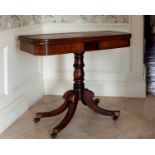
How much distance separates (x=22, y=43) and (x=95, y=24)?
0.95 m

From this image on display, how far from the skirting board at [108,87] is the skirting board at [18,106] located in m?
0.16

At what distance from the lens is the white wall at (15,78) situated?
195 centimetres

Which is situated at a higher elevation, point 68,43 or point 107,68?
point 68,43

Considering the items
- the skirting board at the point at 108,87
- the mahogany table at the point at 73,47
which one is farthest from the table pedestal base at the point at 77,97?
the skirting board at the point at 108,87

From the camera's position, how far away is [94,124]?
205cm

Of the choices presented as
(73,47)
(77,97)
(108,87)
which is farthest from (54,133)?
(108,87)

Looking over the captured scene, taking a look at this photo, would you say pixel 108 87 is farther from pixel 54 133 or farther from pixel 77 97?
pixel 54 133

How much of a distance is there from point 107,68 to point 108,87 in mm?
186

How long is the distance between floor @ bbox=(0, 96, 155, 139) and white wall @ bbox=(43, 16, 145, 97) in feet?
0.90

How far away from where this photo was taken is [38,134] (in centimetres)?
186

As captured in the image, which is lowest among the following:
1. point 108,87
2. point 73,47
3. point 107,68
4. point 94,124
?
point 94,124

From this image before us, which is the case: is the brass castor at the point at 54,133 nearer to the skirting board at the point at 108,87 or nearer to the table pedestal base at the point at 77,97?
the table pedestal base at the point at 77,97
